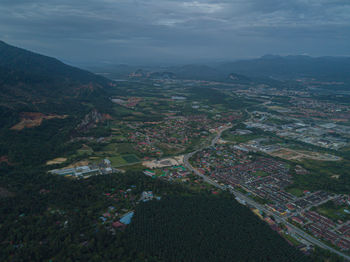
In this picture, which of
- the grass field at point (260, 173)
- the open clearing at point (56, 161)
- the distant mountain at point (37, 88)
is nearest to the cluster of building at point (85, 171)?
the open clearing at point (56, 161)

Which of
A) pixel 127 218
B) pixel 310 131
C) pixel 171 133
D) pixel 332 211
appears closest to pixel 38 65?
pixel 171 133

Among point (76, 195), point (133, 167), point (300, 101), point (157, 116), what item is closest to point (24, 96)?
point (157, 116)

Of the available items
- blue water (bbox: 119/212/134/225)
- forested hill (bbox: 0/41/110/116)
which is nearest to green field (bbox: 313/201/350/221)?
blue water (bbox: 119/212/134/225)

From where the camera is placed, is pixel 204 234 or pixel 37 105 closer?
pixel 204 234

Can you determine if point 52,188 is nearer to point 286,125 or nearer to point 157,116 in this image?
point 157,116

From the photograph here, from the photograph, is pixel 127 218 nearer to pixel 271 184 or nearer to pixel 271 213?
pixel 271 213

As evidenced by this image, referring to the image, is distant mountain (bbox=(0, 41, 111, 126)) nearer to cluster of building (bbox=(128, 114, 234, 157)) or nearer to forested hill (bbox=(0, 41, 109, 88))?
forested hill (bbox=(0, 41, 109, 88))
